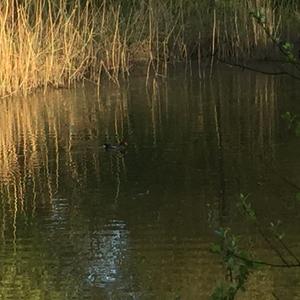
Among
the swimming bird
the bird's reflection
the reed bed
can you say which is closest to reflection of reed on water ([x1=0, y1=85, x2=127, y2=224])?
the swimming bird

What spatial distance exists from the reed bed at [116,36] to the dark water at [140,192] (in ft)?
3.32

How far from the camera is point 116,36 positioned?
12.2 metres

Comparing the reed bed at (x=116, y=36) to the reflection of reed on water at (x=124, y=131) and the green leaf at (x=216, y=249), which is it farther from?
the green leaf at (x=216, y=249)

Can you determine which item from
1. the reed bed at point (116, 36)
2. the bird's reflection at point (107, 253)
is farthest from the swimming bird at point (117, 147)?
the reed bed at point (116, 36)

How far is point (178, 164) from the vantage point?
632cm

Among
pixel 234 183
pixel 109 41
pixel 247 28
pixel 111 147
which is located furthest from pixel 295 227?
pixel 247 28

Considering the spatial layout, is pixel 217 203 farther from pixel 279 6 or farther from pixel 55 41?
pixel 279 6

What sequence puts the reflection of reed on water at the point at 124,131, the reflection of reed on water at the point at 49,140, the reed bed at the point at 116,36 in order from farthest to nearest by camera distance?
the reed bed at the point at 116,36 → the reflection of reed on water at the point at 124,131 → the reflection of reed on water at the point at 49,140

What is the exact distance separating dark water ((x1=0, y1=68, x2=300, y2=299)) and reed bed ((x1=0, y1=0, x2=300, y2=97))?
1.01 metres

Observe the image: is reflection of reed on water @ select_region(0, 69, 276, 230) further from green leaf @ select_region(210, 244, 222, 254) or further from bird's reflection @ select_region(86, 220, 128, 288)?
green leaf @ select_region(210, 244, 222, 254)

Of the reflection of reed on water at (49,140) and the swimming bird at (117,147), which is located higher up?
the swimming bird at (117,147)

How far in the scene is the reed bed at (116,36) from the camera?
415 inches

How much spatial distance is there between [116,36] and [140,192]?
689 cm

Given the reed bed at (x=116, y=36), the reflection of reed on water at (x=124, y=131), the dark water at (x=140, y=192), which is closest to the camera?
the dark water at (x=140, y=192)
